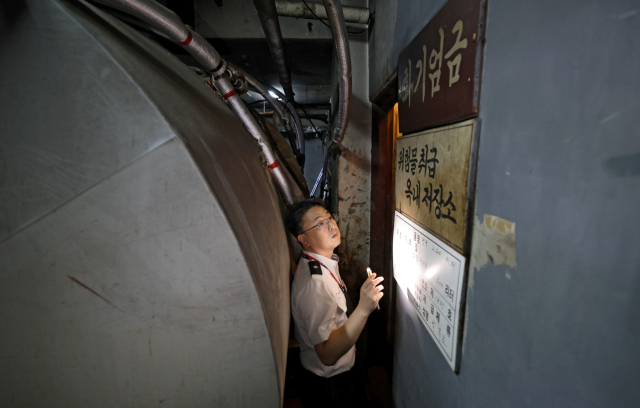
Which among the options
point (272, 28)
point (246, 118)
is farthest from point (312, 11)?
point (246, 118)

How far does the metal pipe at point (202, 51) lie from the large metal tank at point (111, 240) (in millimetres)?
201

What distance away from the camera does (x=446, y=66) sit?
0.83 metres

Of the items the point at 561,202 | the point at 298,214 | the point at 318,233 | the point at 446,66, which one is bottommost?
the point at 318,233

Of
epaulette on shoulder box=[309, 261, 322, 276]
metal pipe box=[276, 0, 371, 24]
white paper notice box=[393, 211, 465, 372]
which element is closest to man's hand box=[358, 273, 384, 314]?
white paper notice box=[393, 211, 465, 372]

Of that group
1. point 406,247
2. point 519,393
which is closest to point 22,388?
point 519,393

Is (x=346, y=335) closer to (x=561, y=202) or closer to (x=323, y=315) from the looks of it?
(x=323, y=315)

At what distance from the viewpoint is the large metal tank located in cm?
64

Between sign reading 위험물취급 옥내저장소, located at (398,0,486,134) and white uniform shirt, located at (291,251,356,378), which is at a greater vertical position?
sign reading 위험물취급 옥내저장소, located at (398,0,486,134)

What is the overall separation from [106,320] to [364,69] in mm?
2439

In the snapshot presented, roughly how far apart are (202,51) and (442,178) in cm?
142

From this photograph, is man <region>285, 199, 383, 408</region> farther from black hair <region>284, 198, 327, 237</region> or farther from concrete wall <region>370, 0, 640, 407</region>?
concrete wall <region>370, 0, 640, 407</region>

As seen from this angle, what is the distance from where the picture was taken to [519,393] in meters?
0.58

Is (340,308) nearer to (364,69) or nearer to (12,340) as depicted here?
(12,340)

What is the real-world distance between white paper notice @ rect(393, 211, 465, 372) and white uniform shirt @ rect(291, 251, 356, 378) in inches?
18.1
